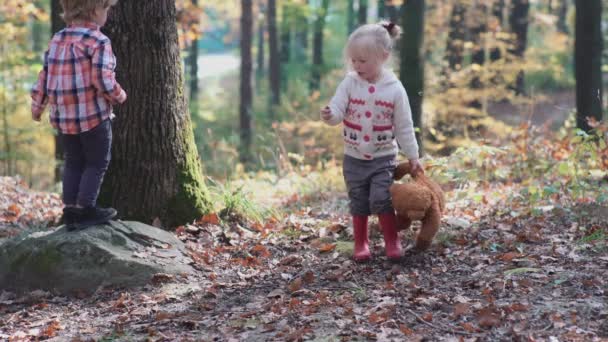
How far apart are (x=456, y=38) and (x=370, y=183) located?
1166 cm

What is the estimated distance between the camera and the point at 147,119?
18.3ft

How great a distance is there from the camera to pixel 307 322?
3889 mm

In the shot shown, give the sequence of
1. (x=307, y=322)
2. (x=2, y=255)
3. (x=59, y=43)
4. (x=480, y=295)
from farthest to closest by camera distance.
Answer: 1. (x=2, y=255)
2. (x=59, y=43)
3. (x=480, y=295)
4. (x=307, y=322)

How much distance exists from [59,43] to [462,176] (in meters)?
4.09

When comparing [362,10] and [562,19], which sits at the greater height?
[362,10]

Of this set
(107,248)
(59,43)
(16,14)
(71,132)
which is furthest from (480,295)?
(16,14)

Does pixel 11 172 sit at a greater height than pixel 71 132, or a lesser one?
lesser

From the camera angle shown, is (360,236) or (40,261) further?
(360,236)

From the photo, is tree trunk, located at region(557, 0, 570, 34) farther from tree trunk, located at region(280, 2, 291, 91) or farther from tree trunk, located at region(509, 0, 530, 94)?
tree trunk, located at region(280, 2, 291, 91)

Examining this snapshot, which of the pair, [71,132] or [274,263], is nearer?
[71,132]

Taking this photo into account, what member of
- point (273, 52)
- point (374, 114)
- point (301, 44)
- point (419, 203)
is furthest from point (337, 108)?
point (301, 44)

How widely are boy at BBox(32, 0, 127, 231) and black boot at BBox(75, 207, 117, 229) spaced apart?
114 mm

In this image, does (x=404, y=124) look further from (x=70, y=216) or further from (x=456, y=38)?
(x=456, y=38)

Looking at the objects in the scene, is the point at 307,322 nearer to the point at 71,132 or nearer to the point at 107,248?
the point at 107,248
